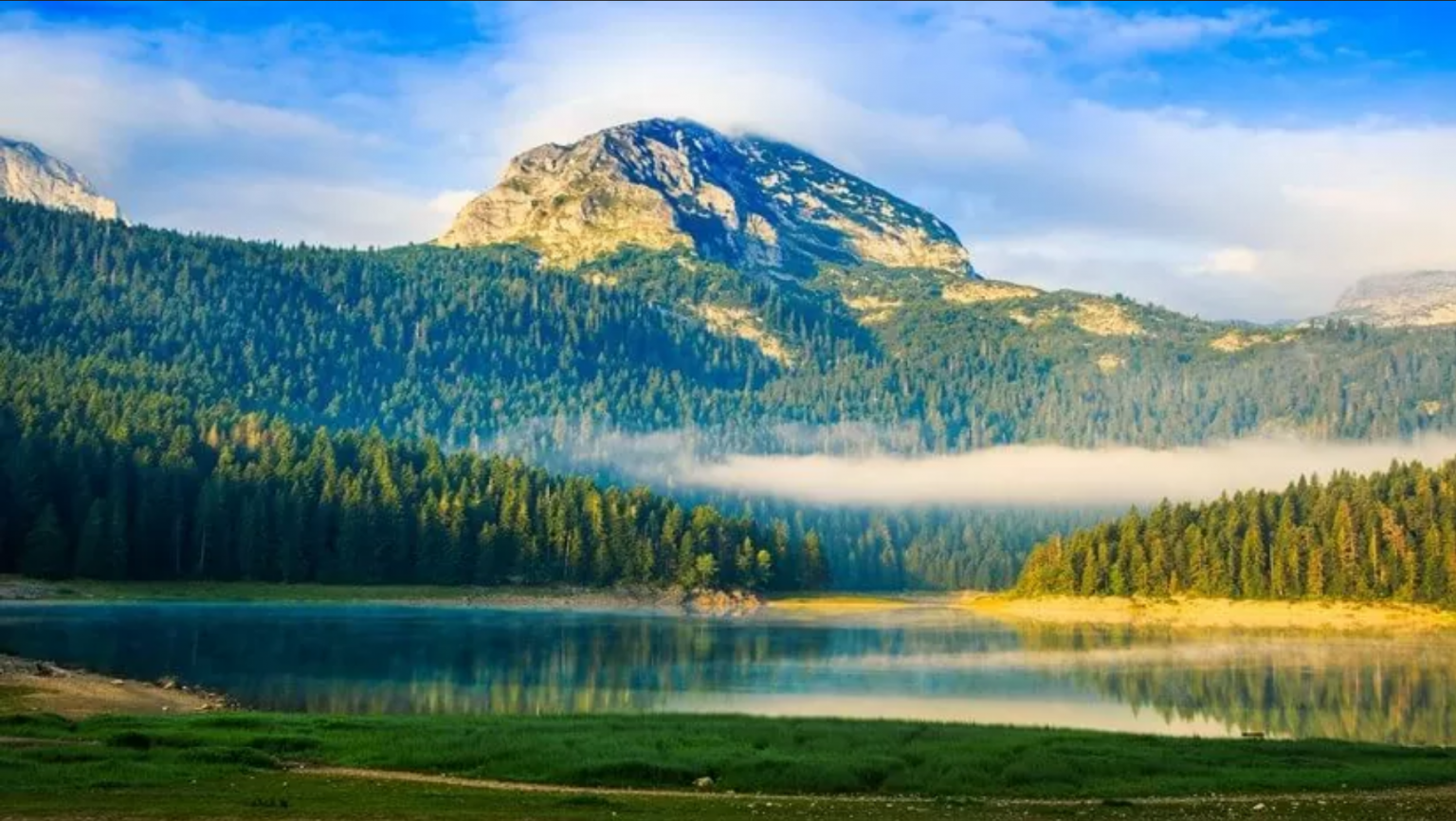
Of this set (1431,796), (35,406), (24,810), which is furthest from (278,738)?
(35,406)

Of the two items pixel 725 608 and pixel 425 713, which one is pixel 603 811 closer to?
pixel 425 713

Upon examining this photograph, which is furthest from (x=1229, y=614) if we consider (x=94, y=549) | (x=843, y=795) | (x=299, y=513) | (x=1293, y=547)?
(x=843, y=795)

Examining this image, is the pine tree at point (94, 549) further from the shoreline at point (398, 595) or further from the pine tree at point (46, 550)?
Result: the shoreline at point (398, 595)

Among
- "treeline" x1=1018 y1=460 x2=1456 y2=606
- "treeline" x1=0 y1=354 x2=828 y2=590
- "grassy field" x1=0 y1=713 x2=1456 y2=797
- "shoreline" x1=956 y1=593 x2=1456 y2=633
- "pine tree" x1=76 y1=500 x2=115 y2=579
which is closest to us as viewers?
"grassy field" x1=0 y1=713 x2=1456 y2=797

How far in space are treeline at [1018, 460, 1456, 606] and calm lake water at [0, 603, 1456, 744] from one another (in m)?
21.5

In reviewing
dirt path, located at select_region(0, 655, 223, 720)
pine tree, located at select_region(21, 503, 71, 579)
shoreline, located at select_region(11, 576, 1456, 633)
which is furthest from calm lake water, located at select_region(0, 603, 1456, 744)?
pine tree, located at select_region(21, 503, 71, 579)

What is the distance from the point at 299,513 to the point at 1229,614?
99779 millimetres

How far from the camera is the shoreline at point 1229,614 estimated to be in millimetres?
126812

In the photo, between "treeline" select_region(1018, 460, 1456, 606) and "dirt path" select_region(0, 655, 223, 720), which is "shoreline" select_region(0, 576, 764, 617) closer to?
"treeline" select_region(1018, 460, 1456, 606)

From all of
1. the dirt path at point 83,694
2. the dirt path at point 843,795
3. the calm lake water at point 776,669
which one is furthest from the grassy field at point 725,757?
the calm lake water at point 776,669

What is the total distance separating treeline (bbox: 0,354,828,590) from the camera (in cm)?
13912

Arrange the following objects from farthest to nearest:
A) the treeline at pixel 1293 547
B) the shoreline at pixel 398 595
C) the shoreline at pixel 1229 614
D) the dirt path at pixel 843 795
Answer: the treeline at pixel 1293 547 < the shoreline at pixel 398 595 < the shoreline at pixel 1229 614 < the dirt path at pixel 843 795

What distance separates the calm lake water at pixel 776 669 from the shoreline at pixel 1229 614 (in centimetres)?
1356

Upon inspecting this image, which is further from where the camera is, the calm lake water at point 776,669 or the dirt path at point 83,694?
the calm lake water at point 776,669
